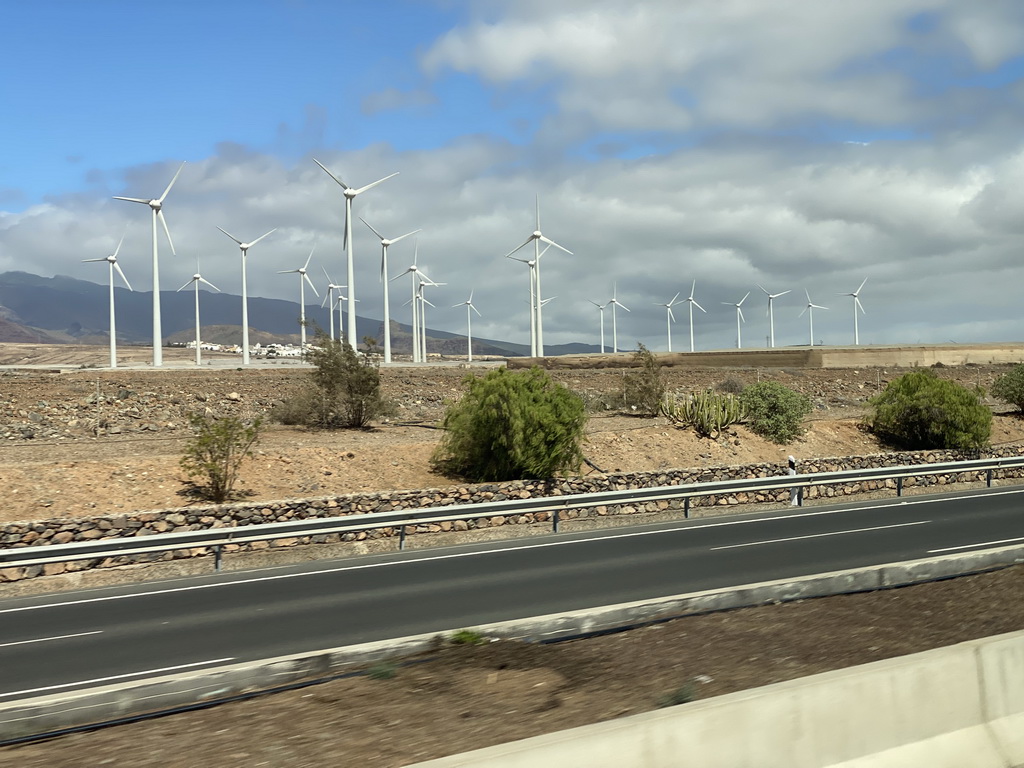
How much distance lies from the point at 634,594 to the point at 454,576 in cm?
364

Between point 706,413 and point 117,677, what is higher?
point 706,413

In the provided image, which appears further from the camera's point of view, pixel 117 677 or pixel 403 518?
pixel 403 518

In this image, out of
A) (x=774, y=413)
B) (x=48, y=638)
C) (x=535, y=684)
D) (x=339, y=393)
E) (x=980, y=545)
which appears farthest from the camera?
(x=774, y=413)

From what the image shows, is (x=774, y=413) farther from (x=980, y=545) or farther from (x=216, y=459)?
(x=216, y=459)

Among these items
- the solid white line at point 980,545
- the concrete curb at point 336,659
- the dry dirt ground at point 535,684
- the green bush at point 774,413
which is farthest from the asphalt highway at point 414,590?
the green bush at point 774,413

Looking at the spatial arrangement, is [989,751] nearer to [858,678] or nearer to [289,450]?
[858,678]

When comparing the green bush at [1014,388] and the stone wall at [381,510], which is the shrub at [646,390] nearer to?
the stone wall at [381,510]

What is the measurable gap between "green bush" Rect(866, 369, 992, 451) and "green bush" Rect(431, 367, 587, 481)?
1617 centimetres

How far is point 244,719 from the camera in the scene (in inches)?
213

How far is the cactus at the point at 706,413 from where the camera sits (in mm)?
33781

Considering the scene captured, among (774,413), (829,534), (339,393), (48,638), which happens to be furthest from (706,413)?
(48,638)

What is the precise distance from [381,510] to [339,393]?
11152mm

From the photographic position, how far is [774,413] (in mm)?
35281

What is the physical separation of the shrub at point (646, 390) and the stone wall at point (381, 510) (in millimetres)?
9384
